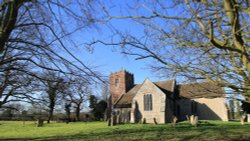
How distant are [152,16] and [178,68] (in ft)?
3.95

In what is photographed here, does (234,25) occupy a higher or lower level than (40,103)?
higher

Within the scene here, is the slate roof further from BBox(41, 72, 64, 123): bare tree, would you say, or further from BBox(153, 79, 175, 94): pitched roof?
BBox(41, 72, 64, 123): bare tree

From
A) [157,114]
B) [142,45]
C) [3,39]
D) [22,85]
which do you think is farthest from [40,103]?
[157,114]

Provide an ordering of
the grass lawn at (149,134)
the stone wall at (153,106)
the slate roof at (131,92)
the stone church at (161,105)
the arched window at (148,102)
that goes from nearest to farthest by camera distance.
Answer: the grass lawn at (149,134)
the stone wall at (153,106)
the stone church at (161,105)
the arched window at (148,102)
the slate roof at (131,92)

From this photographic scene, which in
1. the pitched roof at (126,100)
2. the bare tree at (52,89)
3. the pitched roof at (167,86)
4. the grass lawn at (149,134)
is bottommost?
the grass lawn at (149,134)

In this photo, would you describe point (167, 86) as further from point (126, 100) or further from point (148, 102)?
point (126, 100)

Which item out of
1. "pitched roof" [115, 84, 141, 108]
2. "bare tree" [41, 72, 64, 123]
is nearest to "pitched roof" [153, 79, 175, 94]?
"pitched roof" [115, 84, 141, 108]

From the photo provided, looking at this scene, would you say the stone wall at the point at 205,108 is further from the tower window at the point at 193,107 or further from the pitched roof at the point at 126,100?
the pitched roof at the point at 126,100

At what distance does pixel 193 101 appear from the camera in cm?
4572

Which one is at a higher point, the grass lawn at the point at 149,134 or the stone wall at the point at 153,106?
the stone wall at the point at 153,106

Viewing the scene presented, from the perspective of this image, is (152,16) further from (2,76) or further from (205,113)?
(205,113)

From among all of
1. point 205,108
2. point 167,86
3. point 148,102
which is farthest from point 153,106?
point 205,108

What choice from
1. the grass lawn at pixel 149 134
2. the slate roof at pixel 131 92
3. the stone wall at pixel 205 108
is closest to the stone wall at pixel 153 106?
the slate roof at pixel 131 92

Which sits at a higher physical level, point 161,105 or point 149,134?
point 161,105
